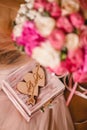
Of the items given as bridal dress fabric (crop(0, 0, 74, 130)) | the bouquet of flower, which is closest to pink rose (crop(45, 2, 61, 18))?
the bouquet of flower

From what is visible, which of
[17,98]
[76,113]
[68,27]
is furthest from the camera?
[76,113]

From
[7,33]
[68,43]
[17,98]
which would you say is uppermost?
[68,43]

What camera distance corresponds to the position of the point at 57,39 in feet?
2.06

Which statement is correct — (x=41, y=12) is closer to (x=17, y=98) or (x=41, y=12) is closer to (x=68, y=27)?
(x=68, y=27)

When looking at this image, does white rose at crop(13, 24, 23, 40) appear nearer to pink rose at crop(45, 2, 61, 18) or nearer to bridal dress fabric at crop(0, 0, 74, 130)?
pink rose at crop(45, 2, 61, 18)

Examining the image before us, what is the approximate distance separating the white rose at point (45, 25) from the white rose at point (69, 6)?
0.04 metres

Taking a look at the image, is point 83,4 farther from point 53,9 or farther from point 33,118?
point 33,118

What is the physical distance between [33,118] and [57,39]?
1.40 feet

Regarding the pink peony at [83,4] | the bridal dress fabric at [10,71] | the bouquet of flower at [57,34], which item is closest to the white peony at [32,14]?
the bouquet of flower at [57,34]

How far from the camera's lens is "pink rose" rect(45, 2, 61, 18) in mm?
637

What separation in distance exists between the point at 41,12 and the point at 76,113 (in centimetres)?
56

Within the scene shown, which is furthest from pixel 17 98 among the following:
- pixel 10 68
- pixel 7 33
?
pixel 7 33

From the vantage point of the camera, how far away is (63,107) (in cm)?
102

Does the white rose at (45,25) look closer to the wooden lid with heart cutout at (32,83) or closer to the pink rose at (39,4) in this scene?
the pink rose at (39,4)
